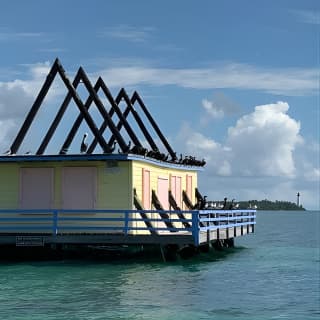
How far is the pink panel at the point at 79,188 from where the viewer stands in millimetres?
31047

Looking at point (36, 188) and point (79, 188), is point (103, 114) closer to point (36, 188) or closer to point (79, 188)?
point (79, 188)

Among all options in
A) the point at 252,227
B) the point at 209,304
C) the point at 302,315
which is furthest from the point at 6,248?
the point at 252,227

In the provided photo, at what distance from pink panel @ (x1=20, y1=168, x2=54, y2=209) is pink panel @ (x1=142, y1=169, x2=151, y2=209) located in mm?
3680

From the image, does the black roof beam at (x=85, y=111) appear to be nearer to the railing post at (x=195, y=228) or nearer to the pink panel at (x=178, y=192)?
the railing post at (x=195, y=228)

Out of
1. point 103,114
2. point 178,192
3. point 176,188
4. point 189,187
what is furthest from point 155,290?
point 189,187

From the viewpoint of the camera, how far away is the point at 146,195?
109 ft

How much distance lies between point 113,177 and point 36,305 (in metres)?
11.4

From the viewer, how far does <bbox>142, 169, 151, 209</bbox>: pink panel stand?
107ft

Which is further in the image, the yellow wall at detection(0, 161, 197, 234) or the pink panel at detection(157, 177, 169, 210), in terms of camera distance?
the pink panel at detection(157, 177, 169, 210)

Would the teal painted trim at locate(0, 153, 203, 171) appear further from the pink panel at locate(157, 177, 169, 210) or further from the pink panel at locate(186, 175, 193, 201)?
the pink panel at locate(186, 175, 193, 201)

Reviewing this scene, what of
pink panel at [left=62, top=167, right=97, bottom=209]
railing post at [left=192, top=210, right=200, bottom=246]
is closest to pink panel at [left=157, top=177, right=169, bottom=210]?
pink panel at [left=62, top=167, right=97, bottom=209]

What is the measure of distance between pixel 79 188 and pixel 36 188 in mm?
1762

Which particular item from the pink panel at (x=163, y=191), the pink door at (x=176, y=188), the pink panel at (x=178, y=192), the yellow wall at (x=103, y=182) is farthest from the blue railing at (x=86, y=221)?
the pink panel at (x=178, y=192)

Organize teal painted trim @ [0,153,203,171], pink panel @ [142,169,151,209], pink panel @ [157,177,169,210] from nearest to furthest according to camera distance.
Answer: teal painted trim @ [0,153,203,171]
pink panel @ [142,169,151,209]
pink panel @ [157,177,169,210]
